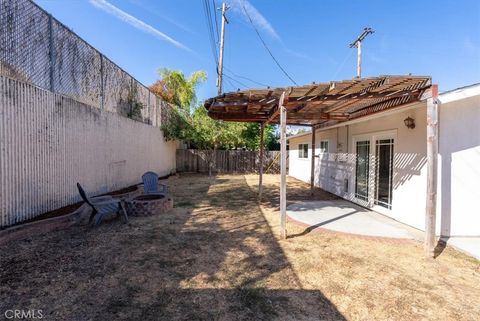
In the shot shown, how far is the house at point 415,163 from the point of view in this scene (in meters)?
4.29

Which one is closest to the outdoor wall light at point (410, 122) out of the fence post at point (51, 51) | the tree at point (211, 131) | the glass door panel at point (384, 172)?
the glass door panel at point (384, 172)

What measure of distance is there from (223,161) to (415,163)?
538 inches

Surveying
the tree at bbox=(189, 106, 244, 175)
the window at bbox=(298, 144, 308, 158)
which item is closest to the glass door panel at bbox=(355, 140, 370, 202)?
the window at bbox=(298, 144, 308, 158)

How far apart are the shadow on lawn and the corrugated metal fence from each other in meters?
1.04

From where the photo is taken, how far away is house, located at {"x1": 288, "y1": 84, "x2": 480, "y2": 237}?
14.1 feet

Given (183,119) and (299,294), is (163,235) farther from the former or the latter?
(183,119)

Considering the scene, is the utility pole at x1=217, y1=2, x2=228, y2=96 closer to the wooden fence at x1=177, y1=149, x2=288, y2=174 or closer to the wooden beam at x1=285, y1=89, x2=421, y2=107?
the wooden fence at x1=177, y1=149, x2=288, y2=174

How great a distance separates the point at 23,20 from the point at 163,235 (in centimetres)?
464

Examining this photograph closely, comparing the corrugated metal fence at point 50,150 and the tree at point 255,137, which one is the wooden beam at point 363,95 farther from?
the tree at point 255,137

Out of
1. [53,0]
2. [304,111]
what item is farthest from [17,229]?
[304,111]

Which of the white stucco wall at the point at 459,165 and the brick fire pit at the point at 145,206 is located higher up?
the white stucco wall at the point at 459,165

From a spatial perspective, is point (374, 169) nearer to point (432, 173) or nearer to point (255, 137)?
point (432, 173)

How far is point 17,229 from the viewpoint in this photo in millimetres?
4160

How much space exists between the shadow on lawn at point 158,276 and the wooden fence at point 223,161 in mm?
12740
